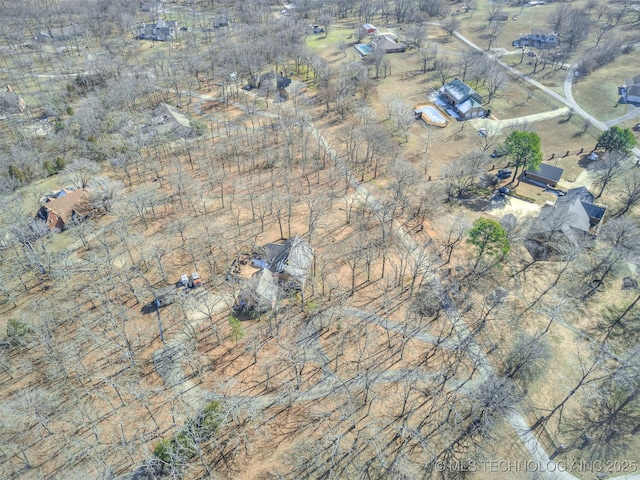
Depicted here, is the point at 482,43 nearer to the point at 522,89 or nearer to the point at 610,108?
the point at 522,89

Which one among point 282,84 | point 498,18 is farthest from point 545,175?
point 498,18

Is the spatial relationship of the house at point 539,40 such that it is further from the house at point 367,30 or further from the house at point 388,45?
the house at point 367,30

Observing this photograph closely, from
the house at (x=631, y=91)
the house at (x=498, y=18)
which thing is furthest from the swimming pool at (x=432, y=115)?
the house at (x=498, y=18)

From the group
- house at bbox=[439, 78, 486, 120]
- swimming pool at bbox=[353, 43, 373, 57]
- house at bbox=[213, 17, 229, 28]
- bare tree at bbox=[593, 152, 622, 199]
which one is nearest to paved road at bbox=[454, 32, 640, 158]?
bare tree at bbox=[593, 152, 622, 199]

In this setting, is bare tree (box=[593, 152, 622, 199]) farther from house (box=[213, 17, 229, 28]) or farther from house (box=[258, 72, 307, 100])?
house (box=[213, 17, 229, 28])

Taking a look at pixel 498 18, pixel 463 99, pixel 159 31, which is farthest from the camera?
pixel 498 18

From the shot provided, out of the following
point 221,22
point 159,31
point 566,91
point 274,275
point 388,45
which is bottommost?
point 274,275

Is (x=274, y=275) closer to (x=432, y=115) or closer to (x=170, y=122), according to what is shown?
(x=170, y=122)
